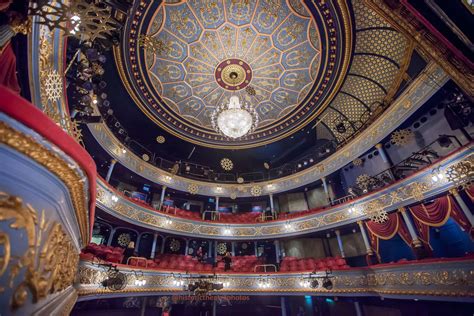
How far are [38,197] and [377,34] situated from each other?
12.7 metres

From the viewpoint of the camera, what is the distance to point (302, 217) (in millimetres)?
13648

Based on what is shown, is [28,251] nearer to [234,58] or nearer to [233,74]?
[234,58]

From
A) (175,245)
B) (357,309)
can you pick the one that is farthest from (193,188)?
(357,309)

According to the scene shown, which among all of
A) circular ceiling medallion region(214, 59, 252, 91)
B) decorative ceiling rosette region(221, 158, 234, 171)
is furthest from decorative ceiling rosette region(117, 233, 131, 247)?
circular ceiling medallion region(214, 59, 252, 91)

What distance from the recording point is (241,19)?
1032cm

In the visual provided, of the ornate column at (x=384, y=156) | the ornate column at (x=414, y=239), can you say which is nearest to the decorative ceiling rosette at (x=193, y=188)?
the ornate column at (x=384, y=156)

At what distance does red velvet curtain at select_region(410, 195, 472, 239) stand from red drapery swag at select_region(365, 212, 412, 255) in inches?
20.7

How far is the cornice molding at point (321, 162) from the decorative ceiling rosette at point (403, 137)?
16.1 inches

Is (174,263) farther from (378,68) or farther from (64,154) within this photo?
(378,68)

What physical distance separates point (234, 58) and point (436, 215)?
38.7ft

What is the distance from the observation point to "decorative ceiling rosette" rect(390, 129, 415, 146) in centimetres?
1061

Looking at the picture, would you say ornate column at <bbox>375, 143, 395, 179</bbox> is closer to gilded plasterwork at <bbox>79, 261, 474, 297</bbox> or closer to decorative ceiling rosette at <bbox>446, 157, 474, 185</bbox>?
decorative ceiling rosette at <bbox>446, 157, 474, 185</bbox>

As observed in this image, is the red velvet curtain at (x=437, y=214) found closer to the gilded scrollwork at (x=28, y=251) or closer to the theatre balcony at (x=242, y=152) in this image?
the theatre balcony at (x=242, y=152)

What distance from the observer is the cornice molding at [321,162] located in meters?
9.22
